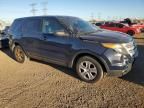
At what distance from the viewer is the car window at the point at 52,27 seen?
20.1 feet

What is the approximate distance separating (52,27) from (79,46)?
1310 millimetres

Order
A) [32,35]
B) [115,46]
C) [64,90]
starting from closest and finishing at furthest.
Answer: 1. [115,46]
2. [64,90]
3. [32,35]

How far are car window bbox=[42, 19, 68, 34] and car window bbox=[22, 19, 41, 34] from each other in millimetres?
292

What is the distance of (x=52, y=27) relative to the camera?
6422 mm

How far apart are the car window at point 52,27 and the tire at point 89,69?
1.02 m

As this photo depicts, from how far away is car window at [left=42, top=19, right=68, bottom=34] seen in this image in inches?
241

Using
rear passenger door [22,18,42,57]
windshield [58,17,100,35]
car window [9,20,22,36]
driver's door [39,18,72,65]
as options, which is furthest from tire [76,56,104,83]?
car window [9,20,22,36]

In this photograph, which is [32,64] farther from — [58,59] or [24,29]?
[58,59]

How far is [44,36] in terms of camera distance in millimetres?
6559

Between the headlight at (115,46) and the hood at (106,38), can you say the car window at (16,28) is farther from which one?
the headlight at (115,46)

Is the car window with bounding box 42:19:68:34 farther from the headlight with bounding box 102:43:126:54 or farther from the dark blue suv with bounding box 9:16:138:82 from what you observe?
the headlight with bounding box 102:43:126:54

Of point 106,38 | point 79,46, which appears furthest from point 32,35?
point 106,38

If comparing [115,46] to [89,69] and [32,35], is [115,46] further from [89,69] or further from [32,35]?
[32,35]

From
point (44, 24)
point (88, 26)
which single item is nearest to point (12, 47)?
point (44, 24)
